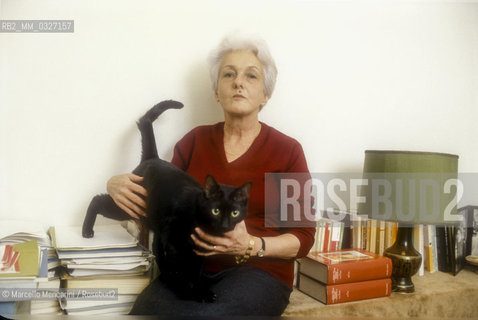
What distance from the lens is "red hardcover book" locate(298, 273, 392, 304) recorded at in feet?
4.00

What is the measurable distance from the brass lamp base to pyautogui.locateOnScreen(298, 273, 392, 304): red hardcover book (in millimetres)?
56

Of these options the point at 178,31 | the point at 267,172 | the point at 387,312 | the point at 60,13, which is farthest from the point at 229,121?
the point at 387,312

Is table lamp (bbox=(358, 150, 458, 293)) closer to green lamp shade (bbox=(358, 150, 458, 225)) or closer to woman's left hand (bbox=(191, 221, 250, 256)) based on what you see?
green lamp shade (bbox=(358, 150, 458, 225))

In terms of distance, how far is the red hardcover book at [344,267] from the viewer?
1.23 metres

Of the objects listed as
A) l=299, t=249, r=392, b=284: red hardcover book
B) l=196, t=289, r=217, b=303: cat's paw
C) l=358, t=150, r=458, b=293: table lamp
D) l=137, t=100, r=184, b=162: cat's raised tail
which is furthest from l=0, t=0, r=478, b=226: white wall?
l=196, t=289, r=217, b=303: cat's paw

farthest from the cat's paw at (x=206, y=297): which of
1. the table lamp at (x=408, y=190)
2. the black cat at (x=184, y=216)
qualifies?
the table lamp at (x=408, y=190)

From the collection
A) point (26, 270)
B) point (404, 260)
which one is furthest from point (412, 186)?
point (26, 270)

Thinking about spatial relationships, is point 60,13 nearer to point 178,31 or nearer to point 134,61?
point 134,61

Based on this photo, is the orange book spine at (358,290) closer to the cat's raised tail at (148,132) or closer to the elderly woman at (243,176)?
the elderly woman at (243,176)

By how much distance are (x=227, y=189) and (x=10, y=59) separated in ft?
2.68

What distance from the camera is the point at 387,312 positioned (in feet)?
4.09

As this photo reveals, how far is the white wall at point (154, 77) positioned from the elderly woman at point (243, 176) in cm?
10

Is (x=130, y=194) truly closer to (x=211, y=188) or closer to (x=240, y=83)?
(x=211, y=188)

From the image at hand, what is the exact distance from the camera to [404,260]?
133 cm
